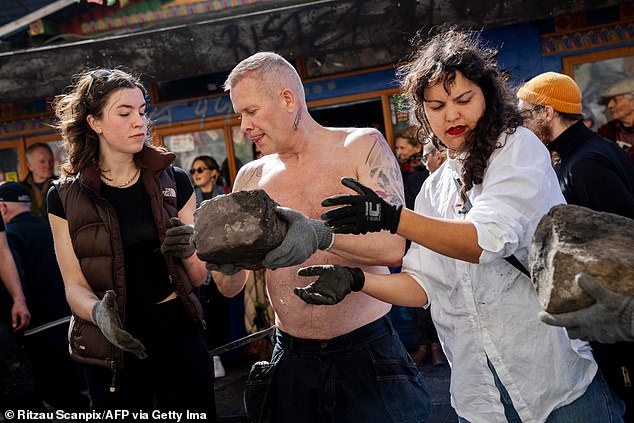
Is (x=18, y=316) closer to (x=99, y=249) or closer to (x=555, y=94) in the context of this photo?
(x=99, y=249)

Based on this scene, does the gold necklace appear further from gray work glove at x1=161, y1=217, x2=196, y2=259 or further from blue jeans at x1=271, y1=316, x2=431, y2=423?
blue jeans at x1=271, y1=316, x2=431, y2=423

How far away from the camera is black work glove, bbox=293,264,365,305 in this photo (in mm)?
2416

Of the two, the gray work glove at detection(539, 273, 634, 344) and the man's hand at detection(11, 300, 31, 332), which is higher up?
the gray work glove at detection(539, 273, 634, 344)

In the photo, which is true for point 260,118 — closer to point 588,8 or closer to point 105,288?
point 105,288

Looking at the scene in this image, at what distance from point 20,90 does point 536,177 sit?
6436 millimetres

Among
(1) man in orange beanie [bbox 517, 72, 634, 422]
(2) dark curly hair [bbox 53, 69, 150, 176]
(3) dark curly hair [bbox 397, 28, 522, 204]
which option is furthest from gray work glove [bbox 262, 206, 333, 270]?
(2) dark curly hair [bbox 53, 69, 150, 176]

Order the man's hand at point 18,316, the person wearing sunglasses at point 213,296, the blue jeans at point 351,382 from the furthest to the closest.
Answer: the person wearing sunglasses at point 213,296 < the man's hand at point 18,316 < the blue jeans at point 351,382

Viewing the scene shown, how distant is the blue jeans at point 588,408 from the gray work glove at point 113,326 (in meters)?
1.44

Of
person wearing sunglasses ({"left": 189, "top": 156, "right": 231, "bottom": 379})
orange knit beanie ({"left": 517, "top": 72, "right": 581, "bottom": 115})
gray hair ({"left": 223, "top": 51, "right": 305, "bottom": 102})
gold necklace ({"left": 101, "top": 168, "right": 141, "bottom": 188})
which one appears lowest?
person wearing sunglasses ({"left": 189, "top": 156, "right": 231, "bottom": 379})

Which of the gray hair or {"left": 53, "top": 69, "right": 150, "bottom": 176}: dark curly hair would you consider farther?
{"left": 53, "top": 69, "right": 150, "bottom": 176}: dark curly hair

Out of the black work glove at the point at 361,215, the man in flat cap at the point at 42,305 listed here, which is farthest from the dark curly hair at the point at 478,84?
the man in flat cap at the point at 42,305

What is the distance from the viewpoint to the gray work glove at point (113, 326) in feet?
9.48

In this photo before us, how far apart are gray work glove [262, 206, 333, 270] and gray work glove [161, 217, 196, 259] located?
69cm

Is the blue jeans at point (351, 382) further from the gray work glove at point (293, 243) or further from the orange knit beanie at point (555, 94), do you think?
the orange knit beanie at point (555, 94)
